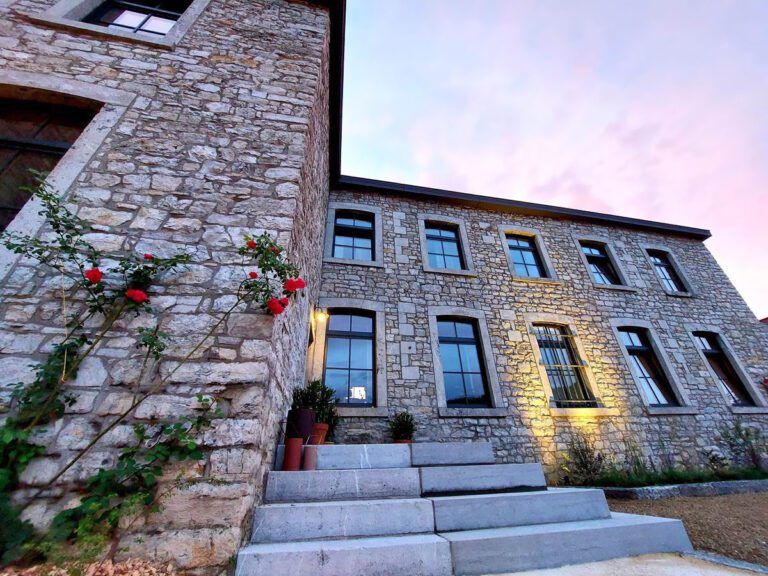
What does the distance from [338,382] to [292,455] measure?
2459mm

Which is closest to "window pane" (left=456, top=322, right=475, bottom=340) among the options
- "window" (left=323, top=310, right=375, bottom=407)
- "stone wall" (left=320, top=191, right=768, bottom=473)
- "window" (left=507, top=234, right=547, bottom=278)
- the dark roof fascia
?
"stone wall" (left=320, top=191, right=768, bottom=473)

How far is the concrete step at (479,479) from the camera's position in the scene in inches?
82.7

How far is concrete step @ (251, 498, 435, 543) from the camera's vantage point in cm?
164

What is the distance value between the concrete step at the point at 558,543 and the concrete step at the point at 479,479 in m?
0.32

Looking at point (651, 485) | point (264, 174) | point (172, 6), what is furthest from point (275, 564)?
point (172, 6)

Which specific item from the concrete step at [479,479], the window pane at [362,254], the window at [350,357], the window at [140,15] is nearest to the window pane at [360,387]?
the window at [350,357]

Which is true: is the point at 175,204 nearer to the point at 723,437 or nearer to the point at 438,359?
the point at 438,359

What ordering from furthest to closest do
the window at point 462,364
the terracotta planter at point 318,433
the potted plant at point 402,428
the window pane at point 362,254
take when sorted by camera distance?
the window pane at point 362,254, the window at point 462,364, the potted plant at point 402,428, the terracotta planter at point 318,433

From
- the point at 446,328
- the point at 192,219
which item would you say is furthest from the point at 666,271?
the point at 192,219

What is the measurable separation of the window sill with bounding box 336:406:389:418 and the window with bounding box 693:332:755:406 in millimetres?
6793

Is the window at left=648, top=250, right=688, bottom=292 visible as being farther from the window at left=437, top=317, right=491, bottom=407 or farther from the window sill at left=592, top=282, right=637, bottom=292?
the window at left=437, top=317, right=491, bottom=407

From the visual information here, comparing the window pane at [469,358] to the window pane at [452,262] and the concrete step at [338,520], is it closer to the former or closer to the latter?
the window pane at [452,262]

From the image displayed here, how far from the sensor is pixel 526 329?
18.1 feet

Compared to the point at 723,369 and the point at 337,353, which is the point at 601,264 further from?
the point at 337,353
